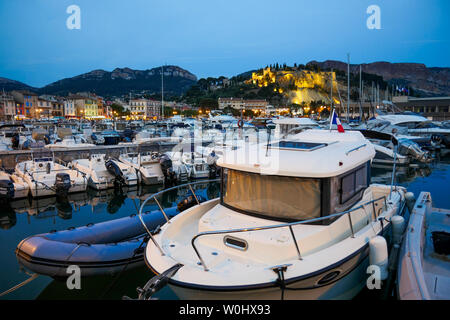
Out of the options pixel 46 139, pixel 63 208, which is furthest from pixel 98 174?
pixel 46 139

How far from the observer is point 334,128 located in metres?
7.66

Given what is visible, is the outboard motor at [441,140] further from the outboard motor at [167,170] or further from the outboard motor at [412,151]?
the outboard motor at [167,170]

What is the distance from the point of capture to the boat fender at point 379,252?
13.7 ft

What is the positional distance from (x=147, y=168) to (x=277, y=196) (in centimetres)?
1042

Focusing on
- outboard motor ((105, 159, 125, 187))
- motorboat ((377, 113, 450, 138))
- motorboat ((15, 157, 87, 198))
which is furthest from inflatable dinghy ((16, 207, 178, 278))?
motorboat ((377, 113, 450, 138))

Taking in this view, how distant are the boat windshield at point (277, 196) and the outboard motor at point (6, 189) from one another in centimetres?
979

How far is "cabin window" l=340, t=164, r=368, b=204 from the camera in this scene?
4.61m

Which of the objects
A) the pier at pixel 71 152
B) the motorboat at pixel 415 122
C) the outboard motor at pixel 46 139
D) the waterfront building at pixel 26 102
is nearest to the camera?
the pier at pixel 71 152

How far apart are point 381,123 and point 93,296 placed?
25013 millimetres

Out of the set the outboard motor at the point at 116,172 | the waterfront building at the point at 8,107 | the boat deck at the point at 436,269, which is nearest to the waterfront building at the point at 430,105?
the outboard motor at the point at 116,172

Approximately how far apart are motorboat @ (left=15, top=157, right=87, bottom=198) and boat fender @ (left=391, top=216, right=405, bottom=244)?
10776 millimetres
